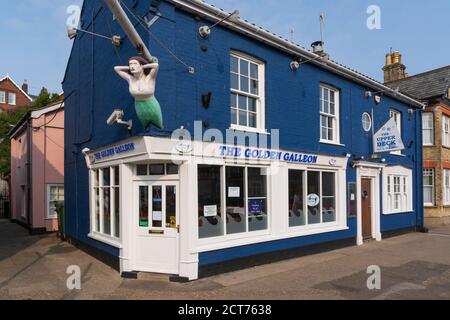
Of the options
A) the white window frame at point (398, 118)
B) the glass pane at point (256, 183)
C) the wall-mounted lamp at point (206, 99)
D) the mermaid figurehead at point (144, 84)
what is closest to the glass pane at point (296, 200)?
the glass pane at point (256, 183)

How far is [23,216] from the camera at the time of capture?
20109 millimetres

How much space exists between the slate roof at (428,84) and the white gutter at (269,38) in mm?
6757

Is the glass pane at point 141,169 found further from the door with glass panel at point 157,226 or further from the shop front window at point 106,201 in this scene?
the shop front window at point 106,201

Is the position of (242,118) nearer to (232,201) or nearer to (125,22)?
(232,201)

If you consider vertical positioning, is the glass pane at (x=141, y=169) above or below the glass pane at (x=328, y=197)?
above

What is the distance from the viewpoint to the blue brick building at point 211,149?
8.44m

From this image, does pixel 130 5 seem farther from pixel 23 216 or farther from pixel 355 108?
pixel 23 216

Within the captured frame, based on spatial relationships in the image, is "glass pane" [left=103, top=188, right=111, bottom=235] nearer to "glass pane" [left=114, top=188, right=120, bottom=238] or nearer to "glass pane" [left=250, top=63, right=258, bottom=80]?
"glass pane" [left=114, top=188, right=120, bottom=238]

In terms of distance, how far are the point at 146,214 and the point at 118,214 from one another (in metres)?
1.25

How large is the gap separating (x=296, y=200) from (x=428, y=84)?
14.3 meters

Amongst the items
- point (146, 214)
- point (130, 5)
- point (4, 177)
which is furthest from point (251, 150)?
point (4, 177)

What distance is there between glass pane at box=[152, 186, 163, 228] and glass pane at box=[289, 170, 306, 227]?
399cm

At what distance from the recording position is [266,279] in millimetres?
8453

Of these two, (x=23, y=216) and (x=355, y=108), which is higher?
(x=355, y=108)
